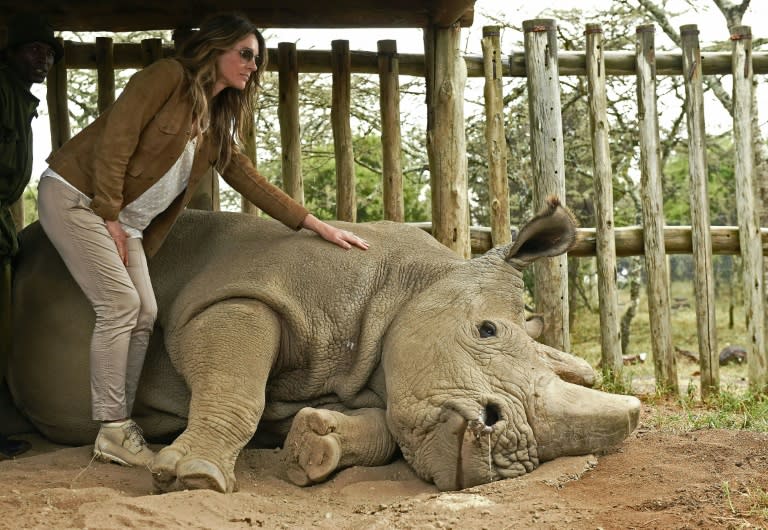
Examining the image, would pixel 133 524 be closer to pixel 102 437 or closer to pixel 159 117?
pixel 102 437

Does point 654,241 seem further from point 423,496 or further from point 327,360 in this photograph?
point 423,496

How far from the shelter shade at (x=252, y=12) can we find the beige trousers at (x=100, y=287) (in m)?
2.26

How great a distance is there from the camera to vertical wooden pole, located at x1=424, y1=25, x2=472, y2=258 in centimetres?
708

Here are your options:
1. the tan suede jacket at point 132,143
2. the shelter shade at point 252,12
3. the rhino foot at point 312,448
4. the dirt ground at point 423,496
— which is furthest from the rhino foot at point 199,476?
the shelter shade at point 252,12

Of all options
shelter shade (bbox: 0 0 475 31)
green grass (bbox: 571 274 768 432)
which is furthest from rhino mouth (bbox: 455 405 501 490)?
shelter shade (bbox: 0 0 475 31)

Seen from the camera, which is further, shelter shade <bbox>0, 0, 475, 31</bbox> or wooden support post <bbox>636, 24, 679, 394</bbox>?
wooden support post <bbox>636, 24, 679, 394</bbox>

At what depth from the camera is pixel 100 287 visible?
488 cm

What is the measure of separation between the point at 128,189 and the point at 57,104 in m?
3.03

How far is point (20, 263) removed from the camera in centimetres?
571

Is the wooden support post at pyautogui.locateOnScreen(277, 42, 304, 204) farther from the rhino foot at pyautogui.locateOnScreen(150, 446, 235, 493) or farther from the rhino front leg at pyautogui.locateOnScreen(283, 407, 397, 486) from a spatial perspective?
the rhino foot at pyautogui.locateOnScreen(150, 446, 235, 493)

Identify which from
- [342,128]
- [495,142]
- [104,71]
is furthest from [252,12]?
[495,142]

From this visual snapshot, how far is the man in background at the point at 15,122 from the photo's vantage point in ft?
18.1

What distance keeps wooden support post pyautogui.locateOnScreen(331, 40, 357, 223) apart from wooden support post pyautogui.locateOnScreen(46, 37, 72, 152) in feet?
6.82

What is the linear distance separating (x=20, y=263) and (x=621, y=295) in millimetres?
14714
